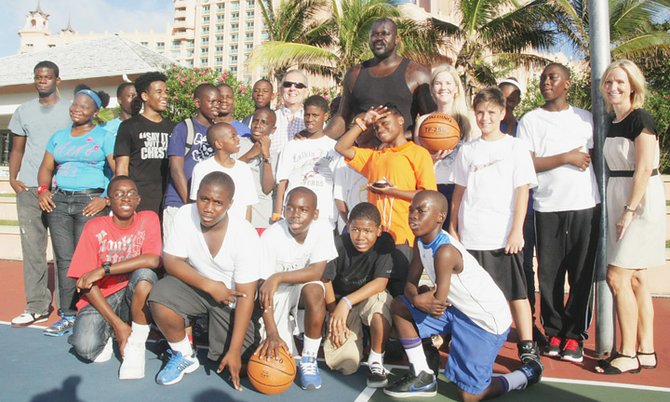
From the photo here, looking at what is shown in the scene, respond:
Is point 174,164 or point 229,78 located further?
point 229,78

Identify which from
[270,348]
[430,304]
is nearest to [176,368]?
[270,348]

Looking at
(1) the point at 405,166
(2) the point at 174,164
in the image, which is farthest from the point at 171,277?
(1) the point at 405,166

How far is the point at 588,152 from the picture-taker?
4.46 meters

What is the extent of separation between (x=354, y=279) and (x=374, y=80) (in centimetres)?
187

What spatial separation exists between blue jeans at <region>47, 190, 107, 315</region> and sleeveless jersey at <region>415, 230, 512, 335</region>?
331cm

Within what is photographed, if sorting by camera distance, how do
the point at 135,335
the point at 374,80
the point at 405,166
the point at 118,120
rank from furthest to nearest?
the point at 118,120
the point at 374,80
the point at 405,166
the point at 135,335

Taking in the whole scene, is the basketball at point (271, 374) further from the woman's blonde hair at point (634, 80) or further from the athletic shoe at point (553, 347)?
the woman's blonde hair at point (634, 80)

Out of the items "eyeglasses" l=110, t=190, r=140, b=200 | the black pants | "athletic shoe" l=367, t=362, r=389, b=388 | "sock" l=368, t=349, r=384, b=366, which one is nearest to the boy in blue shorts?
"athletic shoe" l=367, t=362, r=389, b=388

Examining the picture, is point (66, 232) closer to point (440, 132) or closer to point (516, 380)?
point (440, 132)

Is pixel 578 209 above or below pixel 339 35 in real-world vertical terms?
below

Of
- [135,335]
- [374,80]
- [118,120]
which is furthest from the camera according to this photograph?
[118,120]

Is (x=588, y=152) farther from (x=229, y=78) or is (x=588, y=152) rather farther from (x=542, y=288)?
(x=229, y=78)

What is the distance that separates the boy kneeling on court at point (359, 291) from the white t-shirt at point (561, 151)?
136 cm

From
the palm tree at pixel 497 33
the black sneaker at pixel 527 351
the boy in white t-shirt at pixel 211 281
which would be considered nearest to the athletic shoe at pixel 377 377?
the boy in white t-shirt at pixel 211 281
